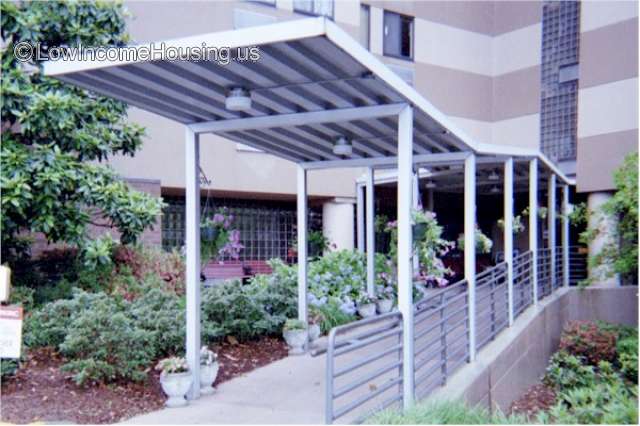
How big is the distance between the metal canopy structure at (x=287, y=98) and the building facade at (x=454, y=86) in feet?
21.4

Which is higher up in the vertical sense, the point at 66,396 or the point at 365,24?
the point at 365,24

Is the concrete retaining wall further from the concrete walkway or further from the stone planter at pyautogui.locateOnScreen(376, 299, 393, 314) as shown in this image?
the stone planter at pyautogui.locateOnScreen(376, 299, 393, 314)

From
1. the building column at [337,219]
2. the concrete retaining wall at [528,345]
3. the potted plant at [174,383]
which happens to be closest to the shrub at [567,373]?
the concrete retaining wall at [528,345]

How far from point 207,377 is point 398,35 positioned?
1557cm

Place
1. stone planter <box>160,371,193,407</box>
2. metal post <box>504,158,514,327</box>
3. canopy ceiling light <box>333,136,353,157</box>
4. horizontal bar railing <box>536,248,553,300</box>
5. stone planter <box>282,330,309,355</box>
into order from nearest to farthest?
stone planter <box>160,371,193,407</box> < canopy ceiling light <box>333,136,353,157</box> < stone planter <box>282,330,309,355</box> < metal post <box>504,158,514,327</box> < horizontal bar railing <box>536,248,553,300</box>

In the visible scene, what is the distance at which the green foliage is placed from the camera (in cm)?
396

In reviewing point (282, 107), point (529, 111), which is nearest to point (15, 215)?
point (282, 107)

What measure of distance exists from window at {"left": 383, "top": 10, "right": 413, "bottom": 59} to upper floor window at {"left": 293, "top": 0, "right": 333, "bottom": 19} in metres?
2.77

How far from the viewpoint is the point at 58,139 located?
8930 mm

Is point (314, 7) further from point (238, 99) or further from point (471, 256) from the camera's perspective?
point (238, 99)

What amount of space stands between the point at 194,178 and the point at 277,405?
233cm

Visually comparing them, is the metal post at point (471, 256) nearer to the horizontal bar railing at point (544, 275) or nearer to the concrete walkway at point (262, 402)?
the concrete walkway at point (262, 402)

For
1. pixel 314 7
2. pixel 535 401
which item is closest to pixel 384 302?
pixel 535 401

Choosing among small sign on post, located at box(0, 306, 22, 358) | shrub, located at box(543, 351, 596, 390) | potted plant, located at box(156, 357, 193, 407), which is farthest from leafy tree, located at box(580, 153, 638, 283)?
small sign on post, located at box(0, 306, 22, 358)
